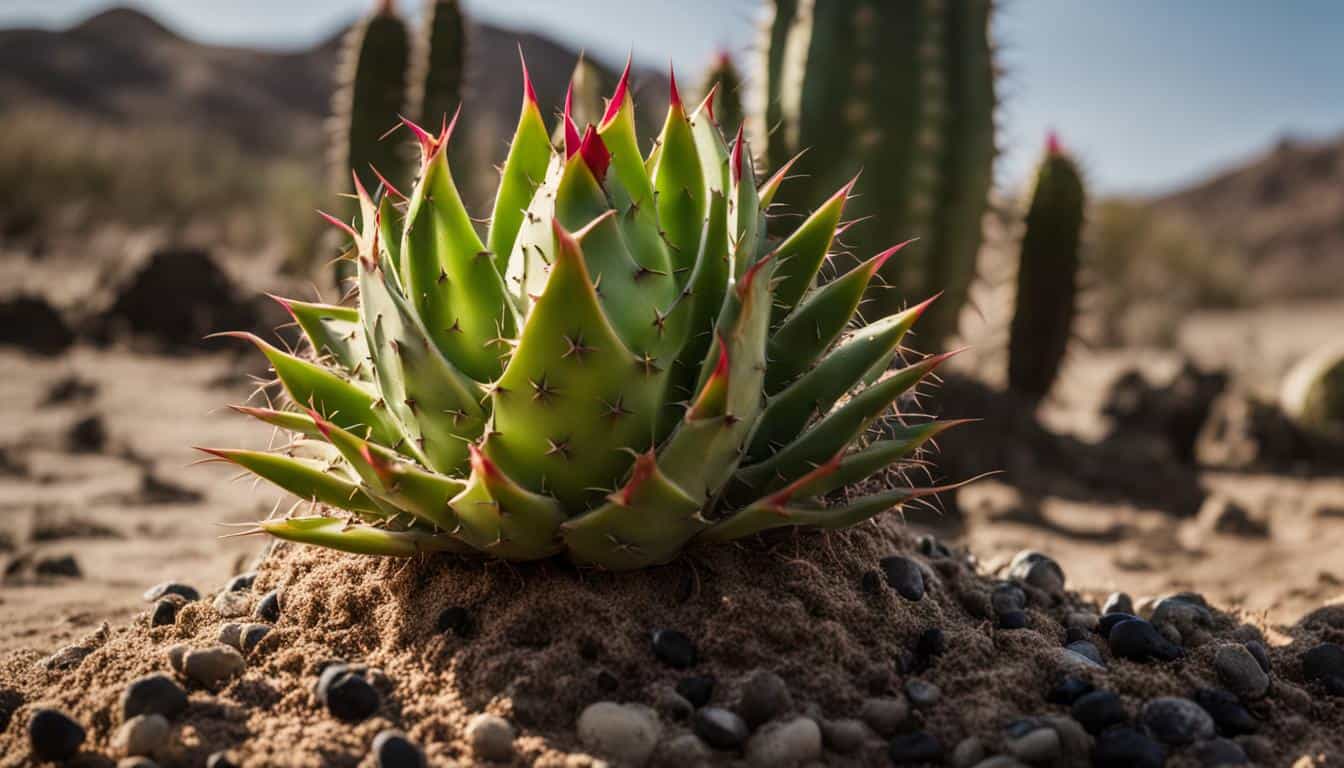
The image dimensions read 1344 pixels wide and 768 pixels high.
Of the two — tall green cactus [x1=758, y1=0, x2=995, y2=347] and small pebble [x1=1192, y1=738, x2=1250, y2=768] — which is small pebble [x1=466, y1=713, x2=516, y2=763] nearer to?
small pebble [x1=1192, y1=738, x2=1250, y2=768]

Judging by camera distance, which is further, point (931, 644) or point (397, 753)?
point (931, 644)

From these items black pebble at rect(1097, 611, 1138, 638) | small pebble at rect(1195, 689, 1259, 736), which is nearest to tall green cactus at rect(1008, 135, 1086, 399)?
black pebble at rect(1097, 611, 1138, 638)

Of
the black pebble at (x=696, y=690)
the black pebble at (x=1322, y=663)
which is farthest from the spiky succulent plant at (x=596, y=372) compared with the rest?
the black pebble at (x=1322, y=663)

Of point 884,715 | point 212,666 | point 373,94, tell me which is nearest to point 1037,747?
point 884,715

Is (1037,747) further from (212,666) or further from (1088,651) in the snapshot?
(212,666)

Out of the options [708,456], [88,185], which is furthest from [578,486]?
[88,185]

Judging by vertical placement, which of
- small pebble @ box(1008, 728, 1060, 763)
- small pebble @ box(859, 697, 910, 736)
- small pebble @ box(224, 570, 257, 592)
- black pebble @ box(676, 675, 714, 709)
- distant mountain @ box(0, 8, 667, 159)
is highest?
distant mountain @ box(0, 8, 667, 159)

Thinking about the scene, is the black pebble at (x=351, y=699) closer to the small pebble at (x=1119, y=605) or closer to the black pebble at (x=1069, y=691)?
the black pebble at (x=1069, y=691)
